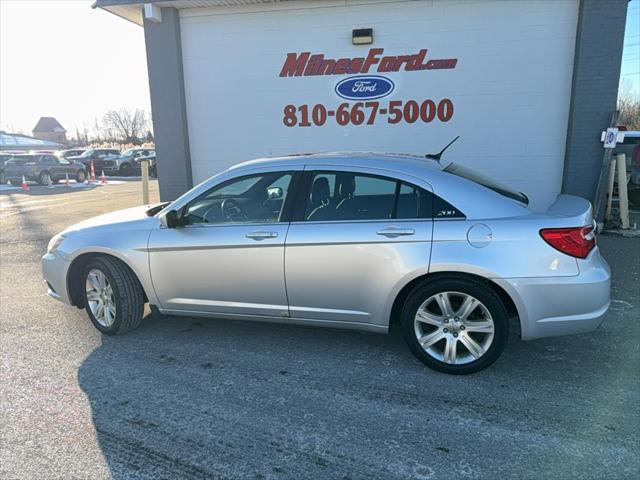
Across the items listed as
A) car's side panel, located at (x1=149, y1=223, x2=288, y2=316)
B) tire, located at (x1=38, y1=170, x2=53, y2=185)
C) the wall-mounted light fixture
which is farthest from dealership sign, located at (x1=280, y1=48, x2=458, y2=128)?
tire, located at (x1=38, y1=170, x2=53, y2=185)

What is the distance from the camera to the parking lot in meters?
2.56

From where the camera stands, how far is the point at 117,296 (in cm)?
414

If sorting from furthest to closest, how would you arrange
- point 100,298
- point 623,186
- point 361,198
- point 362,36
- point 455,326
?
1. point 362,36
2. point 623,186
3. point 100,298
4. point 361,198
5. point 455,326

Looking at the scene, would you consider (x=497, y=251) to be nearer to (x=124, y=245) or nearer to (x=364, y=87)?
(x=124, y=245)

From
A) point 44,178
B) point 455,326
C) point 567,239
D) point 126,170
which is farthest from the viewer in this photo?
point 126,170

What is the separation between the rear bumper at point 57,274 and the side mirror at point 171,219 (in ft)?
3.64

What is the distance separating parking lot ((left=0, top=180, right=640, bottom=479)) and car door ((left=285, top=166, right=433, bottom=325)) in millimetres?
513

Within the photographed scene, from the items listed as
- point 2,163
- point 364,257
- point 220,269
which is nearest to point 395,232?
point 364,257

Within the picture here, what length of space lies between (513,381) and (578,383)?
44 cm

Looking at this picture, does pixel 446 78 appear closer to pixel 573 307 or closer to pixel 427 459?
pixel 573 307

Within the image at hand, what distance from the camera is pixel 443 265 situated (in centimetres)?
329

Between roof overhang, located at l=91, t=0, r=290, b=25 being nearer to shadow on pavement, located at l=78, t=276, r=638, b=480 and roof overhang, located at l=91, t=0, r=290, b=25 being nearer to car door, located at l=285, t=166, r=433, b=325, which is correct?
car door, located at l=285, t=166, r=433, b=325

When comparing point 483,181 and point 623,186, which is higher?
point 483,181

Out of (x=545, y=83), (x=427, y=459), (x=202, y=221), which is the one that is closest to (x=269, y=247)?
(x=202, y=221)
